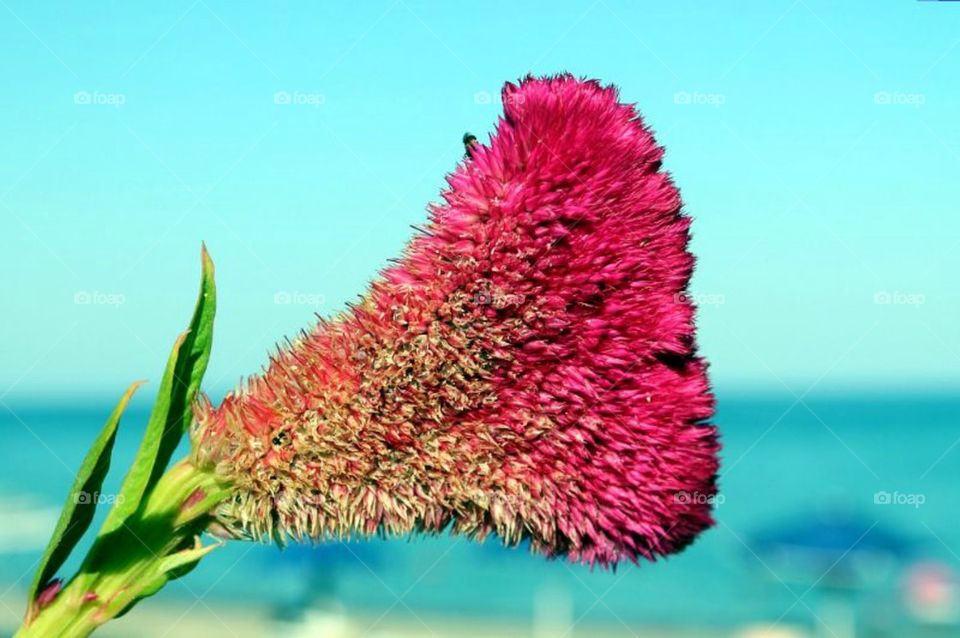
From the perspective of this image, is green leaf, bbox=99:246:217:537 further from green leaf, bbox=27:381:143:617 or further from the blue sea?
the blue sea

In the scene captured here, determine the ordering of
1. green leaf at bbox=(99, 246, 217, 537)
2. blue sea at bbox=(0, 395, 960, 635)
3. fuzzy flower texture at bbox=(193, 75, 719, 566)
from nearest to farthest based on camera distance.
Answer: fuzzy flower texture at bbox=(193, 75, 719, 566) < green leaf at bbox=(99, 246, 217, 537) < blue sea at bbox=(0, 395, 960, 635)

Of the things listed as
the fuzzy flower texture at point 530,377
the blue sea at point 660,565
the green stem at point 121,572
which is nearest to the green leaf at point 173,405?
the green stem at point 121,572

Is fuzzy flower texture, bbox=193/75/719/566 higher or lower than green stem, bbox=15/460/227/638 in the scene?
higher

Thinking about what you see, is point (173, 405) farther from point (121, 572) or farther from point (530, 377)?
point (530, 377)

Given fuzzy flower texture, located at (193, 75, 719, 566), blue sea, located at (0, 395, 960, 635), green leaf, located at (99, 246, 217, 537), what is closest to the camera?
fuzzy flower texture, located at (193, 75, 719, 566)

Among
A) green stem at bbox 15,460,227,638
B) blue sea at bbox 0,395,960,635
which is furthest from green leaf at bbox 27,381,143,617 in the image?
blue sea at bbox 0,395,960,635

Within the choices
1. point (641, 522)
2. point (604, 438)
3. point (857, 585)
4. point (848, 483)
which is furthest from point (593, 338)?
point (848, 483)

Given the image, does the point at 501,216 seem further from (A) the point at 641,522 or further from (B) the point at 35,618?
(B) the point at 35,618
